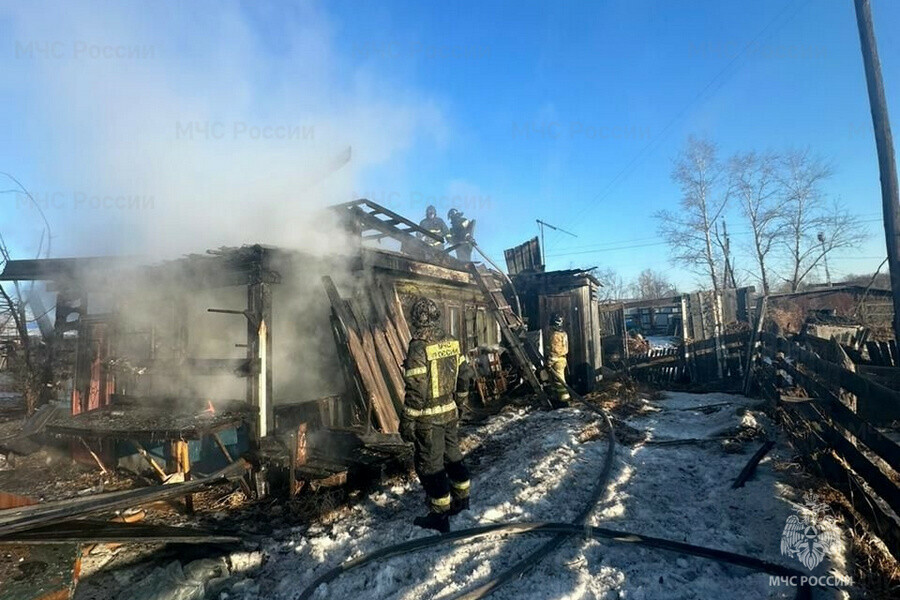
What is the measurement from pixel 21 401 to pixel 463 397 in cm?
1115

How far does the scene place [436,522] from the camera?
12.5ft

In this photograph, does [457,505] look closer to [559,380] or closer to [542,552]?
[542,552]

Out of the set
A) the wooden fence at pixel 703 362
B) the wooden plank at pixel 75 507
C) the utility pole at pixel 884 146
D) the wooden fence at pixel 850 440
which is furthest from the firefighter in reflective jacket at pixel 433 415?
the wooden fence at pixel 703 362

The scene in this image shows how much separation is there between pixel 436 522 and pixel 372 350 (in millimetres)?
3123

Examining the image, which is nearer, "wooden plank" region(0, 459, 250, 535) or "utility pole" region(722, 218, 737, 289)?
"wooden plank" region(0, 459, 250, 535)

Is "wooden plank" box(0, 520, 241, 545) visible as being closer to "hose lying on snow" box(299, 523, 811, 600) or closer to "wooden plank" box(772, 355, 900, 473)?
"hose lying on snow" box(299, 523, 811, 600)

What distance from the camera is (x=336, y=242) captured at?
27.1 feet

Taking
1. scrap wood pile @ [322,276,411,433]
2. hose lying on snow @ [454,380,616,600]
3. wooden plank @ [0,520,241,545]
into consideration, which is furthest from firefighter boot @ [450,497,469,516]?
wooden plank @ [0,520,241,545]

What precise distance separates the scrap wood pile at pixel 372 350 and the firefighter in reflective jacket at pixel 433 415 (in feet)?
5.08

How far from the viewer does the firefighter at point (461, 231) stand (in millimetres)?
13828

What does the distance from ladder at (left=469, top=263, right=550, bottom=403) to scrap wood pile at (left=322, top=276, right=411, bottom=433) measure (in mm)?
2875

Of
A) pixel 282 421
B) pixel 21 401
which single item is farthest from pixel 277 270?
pixel 21 401

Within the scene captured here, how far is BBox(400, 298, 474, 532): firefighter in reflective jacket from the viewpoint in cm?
398

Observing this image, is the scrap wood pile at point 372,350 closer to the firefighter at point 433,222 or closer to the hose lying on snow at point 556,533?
the hose lying on snow at point 556,533
